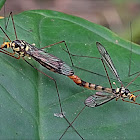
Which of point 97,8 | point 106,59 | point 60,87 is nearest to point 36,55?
point 60,87

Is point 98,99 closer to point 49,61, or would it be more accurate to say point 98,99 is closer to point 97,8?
point 49,61

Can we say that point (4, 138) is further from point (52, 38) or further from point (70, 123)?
point (52, 38)

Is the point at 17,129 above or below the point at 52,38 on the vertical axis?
below

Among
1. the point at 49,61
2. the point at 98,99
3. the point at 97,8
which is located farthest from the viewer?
the point at 97,8

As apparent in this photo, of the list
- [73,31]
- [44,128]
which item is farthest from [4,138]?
A: [73,31]

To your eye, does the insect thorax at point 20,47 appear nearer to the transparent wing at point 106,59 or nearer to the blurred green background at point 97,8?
the transparent wing at point 106,59

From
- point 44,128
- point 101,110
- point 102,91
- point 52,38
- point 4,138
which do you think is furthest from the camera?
point 52,38

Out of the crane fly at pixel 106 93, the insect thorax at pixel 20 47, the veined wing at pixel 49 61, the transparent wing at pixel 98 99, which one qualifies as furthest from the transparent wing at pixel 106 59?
the insect thorax at pixel 20 47

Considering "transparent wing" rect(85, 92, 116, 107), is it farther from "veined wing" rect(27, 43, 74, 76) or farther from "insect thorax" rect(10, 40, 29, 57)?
"insect thorax" rect(10, 40, 29, 57)
